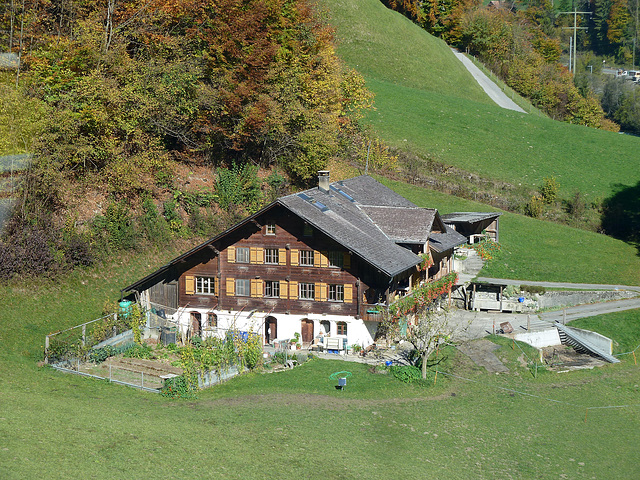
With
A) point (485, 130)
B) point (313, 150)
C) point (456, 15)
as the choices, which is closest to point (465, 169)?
point (485, 130)

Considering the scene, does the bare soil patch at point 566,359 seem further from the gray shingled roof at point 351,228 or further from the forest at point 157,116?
the forest at point 157,116

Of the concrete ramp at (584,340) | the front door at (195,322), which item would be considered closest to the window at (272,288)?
the front door at (195,322)

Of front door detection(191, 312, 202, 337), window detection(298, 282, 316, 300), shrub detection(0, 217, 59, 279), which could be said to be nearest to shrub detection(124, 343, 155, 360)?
front door detection(191, 312, 202, 337)

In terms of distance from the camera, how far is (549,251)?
6756 centimetres

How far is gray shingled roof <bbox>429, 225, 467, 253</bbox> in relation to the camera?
49.2 metres

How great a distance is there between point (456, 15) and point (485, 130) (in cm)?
5677

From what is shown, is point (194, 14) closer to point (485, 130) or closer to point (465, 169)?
point (465, 169)

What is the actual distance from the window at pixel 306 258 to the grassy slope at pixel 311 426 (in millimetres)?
6700

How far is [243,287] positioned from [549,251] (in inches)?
1335

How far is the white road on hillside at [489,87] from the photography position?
125m

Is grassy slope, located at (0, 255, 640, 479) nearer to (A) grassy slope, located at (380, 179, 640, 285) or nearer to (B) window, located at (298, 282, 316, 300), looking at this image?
(B) window, located at (298, 282, 316, 300)

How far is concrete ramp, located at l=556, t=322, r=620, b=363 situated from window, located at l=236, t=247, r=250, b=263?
2023 centimetres

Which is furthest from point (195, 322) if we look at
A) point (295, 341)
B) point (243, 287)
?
point (295, 341)

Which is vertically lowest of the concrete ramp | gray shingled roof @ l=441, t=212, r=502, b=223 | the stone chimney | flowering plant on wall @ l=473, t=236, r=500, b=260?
the concrete ramp
